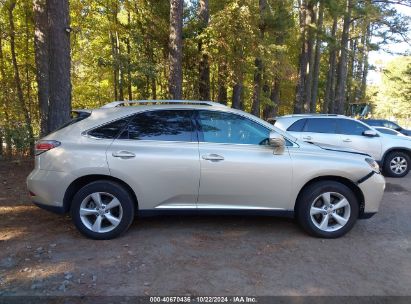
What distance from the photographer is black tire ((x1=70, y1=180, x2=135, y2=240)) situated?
5.05m

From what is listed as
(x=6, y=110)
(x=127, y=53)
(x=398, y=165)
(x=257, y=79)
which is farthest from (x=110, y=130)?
(x=257, y=79)

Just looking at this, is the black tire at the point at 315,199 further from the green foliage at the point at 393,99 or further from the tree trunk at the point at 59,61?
the green foliage at the point at 393,99

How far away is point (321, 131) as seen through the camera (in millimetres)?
10695

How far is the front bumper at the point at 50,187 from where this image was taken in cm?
503

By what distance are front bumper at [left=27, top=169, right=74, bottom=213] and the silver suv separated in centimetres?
1

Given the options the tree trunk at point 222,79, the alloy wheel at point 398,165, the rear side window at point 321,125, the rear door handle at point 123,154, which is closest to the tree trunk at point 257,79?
the tree trunk at point 222,79

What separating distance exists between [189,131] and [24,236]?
2.56 meters

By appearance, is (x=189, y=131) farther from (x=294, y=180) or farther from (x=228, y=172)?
(x=294, y=180)

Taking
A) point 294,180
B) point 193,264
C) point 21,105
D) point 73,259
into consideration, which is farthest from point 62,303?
point 21,105

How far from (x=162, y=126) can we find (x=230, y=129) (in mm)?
911

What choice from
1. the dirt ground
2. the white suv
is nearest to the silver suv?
the dirt ground

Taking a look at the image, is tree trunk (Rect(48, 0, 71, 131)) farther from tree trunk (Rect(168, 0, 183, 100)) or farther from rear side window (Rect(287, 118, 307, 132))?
rear side window (Rect(287, 118, 307, 132))

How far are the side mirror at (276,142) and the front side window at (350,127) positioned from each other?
6126 mm

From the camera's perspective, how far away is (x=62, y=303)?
11.9 ft
